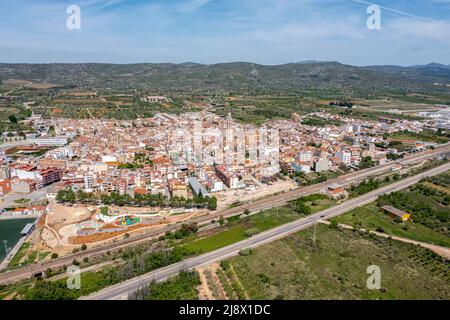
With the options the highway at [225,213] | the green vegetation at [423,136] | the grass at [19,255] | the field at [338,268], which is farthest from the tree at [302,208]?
the green vegetation at [423,136]

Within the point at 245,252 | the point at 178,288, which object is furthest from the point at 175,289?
the point at 245,252

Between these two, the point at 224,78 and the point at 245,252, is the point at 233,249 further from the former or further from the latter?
the point at 224,78

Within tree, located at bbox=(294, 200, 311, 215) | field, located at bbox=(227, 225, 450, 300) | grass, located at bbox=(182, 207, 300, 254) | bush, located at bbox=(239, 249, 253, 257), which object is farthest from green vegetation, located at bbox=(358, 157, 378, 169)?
bush, located at bbox=(239, 249, 253, 257)

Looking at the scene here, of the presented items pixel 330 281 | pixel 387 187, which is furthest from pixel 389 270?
pixel 387 187

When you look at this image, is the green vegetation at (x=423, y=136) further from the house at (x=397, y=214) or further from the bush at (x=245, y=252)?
the bush at (x=245, y=252)

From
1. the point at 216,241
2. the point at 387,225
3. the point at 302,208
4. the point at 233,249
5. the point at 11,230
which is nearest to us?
the point at 233,249

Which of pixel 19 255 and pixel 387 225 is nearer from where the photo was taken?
pixel 19 255

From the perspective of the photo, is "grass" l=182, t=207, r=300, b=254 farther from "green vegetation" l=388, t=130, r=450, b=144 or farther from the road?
"green vegetation" l=388, t=130, r=450, b=144
